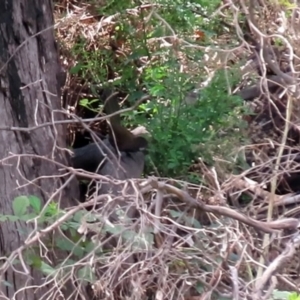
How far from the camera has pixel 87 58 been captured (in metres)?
3.50

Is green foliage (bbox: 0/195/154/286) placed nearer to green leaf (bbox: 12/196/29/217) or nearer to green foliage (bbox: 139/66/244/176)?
green leaf (bbox: 12/196/29/217)

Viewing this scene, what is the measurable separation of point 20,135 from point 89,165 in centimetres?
78

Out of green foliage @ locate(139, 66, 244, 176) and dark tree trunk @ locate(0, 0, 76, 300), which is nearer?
dark tree trunk @ locate(0, 0, 76, 300)

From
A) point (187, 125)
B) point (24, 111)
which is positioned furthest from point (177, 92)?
point (24, 111)

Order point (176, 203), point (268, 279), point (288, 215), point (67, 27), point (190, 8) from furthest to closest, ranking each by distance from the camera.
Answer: point (67, 27)
point (190, 8)
point (288, 215)
point (176, 203)
point (268, 279)

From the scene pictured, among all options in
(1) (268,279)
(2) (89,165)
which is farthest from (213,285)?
(2) (89,165)

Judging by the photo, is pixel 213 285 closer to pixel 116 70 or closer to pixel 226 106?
pixel 226 106

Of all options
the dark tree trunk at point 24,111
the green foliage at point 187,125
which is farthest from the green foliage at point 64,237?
the green foliage at point 187,125

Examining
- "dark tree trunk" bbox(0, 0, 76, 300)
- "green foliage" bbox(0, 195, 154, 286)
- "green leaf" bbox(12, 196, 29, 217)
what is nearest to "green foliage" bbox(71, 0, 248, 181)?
"dark tree trunk" bbox(0, 0, 76, 300)

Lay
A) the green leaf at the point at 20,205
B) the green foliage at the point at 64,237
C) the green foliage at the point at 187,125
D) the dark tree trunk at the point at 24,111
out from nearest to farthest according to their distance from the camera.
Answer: the green foliage at the point at 64,237 < the green leaf at the point at 20,205 < the dark tree trunk at the point at 24,111 < the green foliage at the point at 187,125

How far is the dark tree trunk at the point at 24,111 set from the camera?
248 centimetres

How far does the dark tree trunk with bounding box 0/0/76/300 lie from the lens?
2.48 metres

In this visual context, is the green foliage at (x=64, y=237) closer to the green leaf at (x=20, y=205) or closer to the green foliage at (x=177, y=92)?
Answer: the green leaf at (x=20, y=205)

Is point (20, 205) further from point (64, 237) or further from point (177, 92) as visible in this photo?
point (177, 92)
